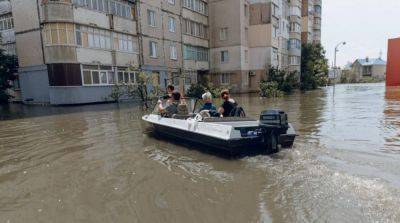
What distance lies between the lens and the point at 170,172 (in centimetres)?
608

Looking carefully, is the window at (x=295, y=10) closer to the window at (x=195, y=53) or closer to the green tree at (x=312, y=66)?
the green tree at (x=312, y=66)

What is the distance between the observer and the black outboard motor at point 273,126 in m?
6.46

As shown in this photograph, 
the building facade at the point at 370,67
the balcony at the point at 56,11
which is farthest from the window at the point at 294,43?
the building facade at the point at 370,67

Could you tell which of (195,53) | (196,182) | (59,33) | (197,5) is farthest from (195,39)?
(196,182)

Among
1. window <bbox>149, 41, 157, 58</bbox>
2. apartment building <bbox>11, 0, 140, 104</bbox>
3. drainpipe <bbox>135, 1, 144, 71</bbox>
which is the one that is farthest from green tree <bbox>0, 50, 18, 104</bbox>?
window <bbox>149, 41, 157, 58</bbox>

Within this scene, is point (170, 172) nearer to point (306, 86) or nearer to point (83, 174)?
point (83, 174)

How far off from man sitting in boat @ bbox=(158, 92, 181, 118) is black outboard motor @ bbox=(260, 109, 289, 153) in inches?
134

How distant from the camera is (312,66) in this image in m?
47.8

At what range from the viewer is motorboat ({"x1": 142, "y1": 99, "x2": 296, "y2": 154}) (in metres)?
6.50

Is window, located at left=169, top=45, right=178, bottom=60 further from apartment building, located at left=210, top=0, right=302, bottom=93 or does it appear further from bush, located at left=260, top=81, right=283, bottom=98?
bush, located at left=260, top=81, right=283, bottom=98

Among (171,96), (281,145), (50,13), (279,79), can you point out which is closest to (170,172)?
(281,145)

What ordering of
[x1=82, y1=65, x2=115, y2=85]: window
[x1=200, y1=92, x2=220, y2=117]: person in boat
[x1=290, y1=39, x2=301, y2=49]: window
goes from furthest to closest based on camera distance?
[x1=290, y1=39, x2=301, y2=49]: window < [x1=82, y1=65, x2=115, y2=85]: window < [x1=200, y1=92, x2=220, y2=117]: person in boat

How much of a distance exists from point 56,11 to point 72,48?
105 inches

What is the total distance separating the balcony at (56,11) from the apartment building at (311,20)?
145 ft
